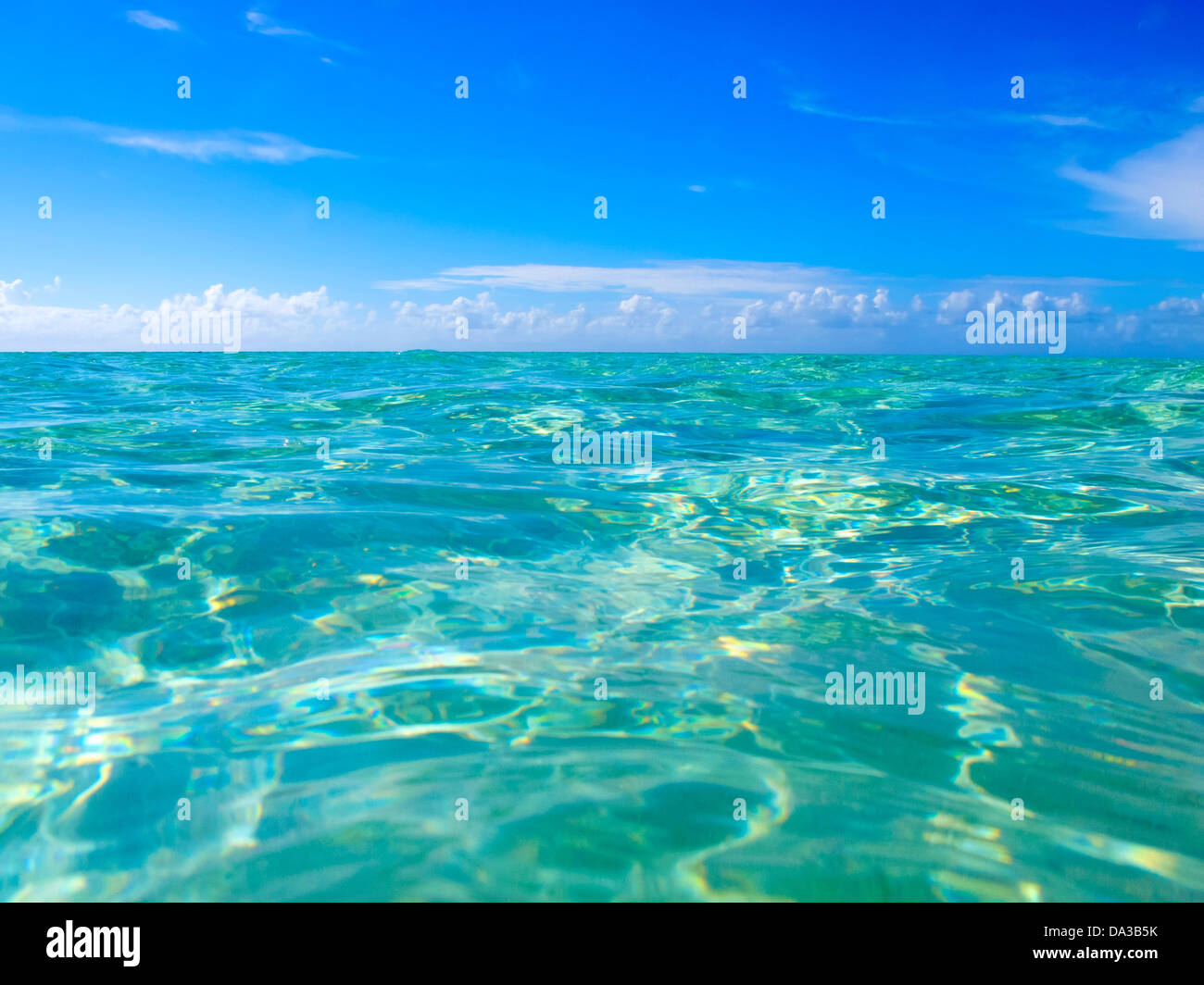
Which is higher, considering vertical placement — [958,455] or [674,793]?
[958,455]

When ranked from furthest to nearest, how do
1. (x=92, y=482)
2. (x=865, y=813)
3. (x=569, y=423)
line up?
1. (x=569, y=423)
2. (x=92, y=482)
3. (x=865, y=813)

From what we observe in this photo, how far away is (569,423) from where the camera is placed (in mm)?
12219

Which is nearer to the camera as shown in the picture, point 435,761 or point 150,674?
→ point 435,761

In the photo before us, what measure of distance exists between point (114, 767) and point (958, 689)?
316cm

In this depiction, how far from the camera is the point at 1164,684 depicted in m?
3.43

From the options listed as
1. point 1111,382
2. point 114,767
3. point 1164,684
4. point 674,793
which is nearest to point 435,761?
point 674,793

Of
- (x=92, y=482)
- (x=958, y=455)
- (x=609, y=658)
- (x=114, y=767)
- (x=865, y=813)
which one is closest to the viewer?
(x=865, y=813)

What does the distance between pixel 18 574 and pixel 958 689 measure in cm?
498

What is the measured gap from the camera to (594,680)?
3482mm

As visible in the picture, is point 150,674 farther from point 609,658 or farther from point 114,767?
point 609,658

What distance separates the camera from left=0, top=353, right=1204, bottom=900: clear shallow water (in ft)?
7.62

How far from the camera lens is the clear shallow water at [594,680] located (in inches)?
Result: 91.4

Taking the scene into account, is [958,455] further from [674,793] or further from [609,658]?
[674,793]
